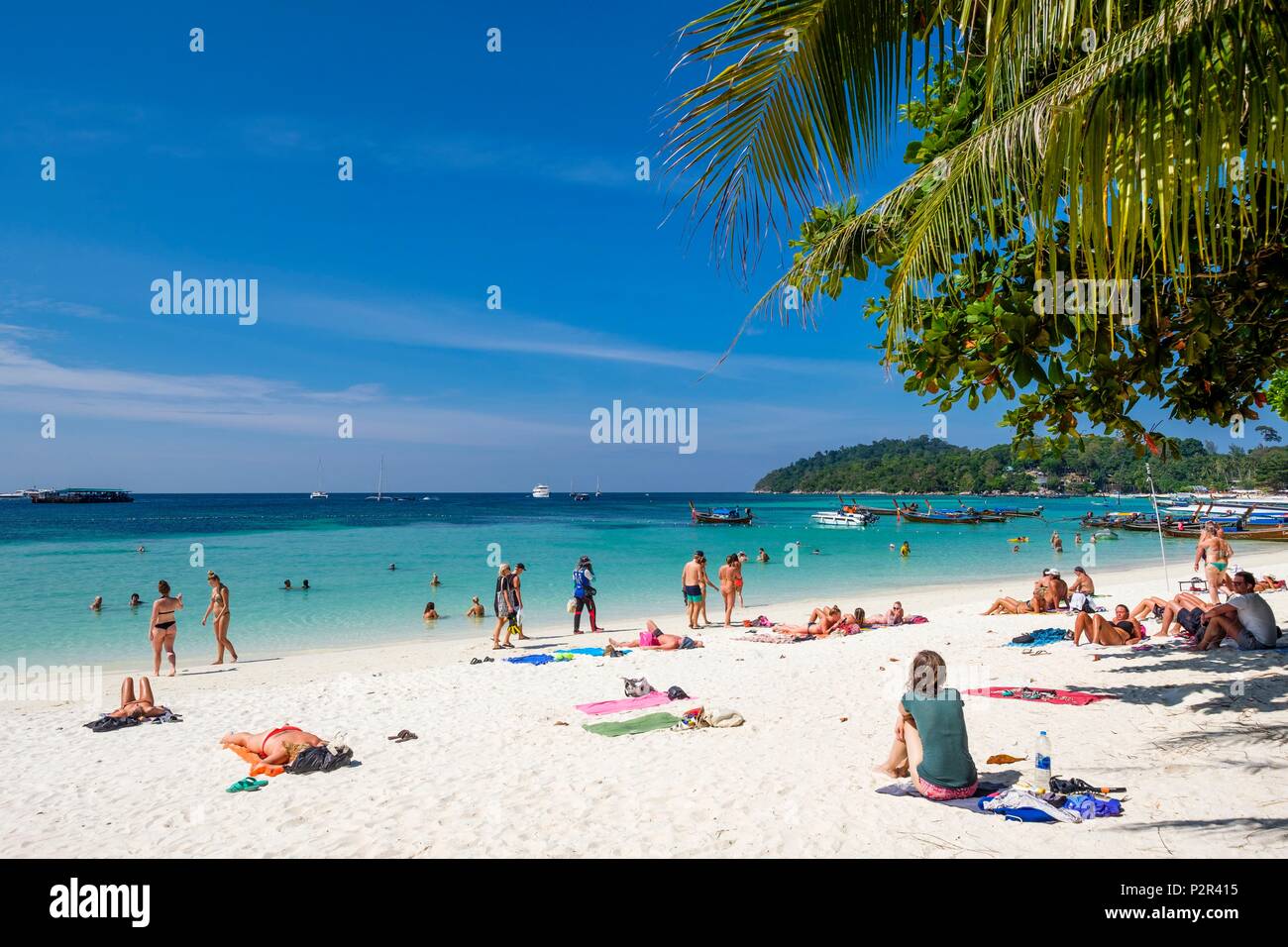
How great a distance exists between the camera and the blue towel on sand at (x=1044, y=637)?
11517 millimetres

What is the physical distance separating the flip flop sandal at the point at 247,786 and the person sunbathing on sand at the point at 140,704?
3.51 meters

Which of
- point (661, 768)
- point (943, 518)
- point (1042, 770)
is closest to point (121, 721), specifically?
point (661, 768)

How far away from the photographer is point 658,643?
13.3m

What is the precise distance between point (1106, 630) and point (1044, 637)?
1127 millimetres

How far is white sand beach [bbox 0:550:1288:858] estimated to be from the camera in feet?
15.6

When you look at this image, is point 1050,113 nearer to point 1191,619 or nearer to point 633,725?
point 633,725

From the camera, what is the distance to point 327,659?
1409 centimetres

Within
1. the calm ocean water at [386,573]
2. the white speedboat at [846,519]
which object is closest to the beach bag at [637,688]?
the calm ocean water at [386,573]

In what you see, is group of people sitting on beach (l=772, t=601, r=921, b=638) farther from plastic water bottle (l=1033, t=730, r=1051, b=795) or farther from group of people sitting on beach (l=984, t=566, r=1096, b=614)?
plastic water bottle (l=1033, t=730, r=1051, b=795)

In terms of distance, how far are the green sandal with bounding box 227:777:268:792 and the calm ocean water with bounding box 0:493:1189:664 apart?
9875mm

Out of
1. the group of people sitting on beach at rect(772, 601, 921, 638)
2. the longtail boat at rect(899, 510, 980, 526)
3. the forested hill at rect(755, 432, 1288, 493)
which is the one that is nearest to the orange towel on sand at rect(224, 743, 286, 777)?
the group of people sitting on beach at rect(772, 601, 921, 638)
